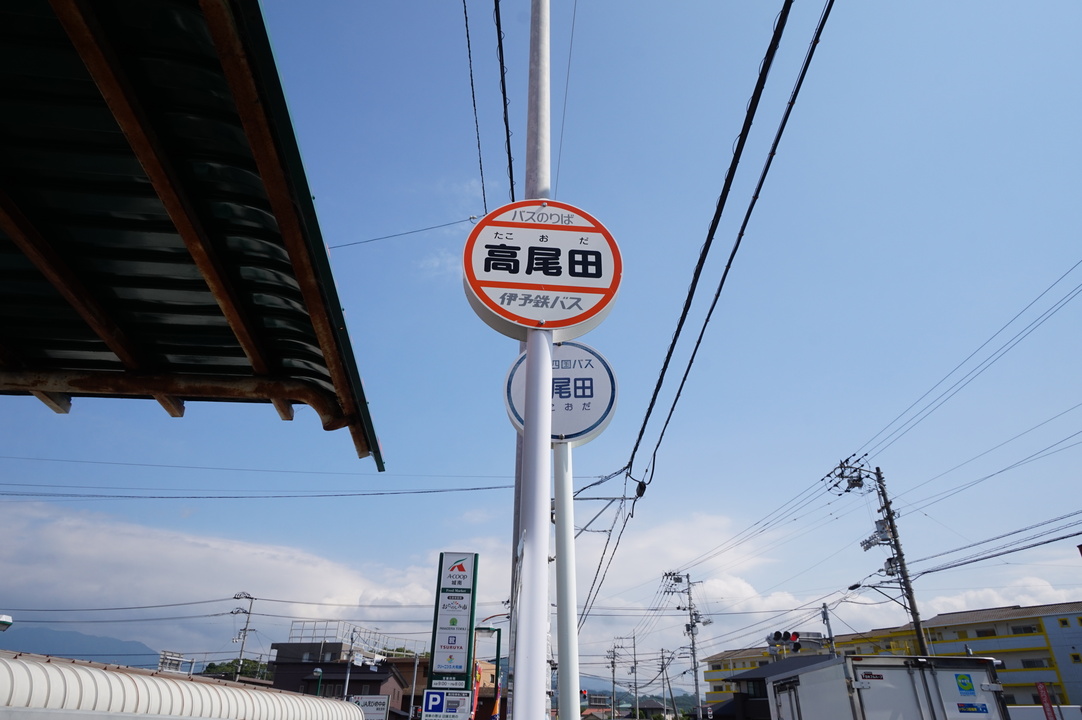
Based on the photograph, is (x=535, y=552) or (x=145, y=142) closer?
(x=535, y=552)

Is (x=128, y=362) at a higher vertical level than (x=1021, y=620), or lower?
lower

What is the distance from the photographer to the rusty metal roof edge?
2066 millimetres

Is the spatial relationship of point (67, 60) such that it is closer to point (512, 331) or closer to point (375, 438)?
point (512, 331)

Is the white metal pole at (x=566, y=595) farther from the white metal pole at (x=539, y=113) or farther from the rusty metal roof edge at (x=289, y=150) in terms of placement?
the rusty metal roof edge at (x=289, y=150)

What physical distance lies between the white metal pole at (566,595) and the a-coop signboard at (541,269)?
70 cm

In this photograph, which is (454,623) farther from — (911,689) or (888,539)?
(888,539)

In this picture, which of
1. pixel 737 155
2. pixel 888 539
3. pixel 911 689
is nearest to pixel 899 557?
pixel 888 539

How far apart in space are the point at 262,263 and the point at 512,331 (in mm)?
1720

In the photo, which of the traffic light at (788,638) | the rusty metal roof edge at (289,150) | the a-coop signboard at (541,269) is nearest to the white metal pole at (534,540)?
the a-coop signboard at (541,269)

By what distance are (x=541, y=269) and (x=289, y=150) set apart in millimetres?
1111

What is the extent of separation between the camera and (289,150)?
246 centimetres

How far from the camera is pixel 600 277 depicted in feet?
8.18

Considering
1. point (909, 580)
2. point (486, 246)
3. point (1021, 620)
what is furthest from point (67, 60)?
point (1021, 620)

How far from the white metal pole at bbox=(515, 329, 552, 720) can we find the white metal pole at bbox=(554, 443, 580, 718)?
14.9 inches
